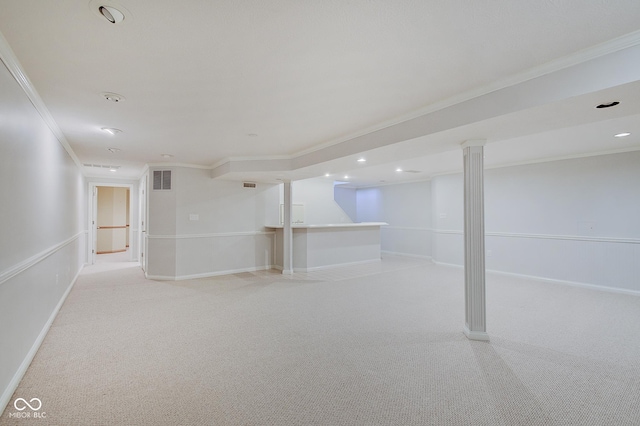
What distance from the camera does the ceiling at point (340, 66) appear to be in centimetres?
161

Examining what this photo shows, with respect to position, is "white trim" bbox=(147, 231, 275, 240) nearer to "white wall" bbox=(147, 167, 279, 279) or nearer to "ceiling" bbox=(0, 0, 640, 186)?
"white wall" bbox=(147, 167, 279, 279)

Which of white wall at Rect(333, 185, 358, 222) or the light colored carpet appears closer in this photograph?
the light colored carpet

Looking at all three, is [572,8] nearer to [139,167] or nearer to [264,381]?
[264,381]

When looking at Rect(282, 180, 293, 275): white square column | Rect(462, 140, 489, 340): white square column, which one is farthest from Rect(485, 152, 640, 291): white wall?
Rect(282, 180, 293, 275): white square column

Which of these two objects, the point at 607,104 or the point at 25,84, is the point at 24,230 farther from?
the point at 607,104

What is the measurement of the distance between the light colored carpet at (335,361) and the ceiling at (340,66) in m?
2.12

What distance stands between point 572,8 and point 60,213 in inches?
218

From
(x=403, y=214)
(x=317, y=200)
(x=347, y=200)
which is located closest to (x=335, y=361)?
(x=317, y=200)

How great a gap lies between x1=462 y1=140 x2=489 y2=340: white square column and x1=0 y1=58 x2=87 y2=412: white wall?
12.8 ft

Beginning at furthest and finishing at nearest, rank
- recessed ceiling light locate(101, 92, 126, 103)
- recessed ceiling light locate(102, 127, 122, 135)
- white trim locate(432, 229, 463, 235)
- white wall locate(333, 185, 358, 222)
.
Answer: white wall locate(333, 185, 358, 222)
white trim locate(432, 229, 463, 235)
recessed ceiling light locate(102, 127, 122, 135)
recessed ceiling light locate(101, 92, 126, 103)

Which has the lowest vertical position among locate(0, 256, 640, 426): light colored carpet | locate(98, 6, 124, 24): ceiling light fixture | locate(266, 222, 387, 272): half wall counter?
locate(0, 256, 640, 426): light colored carpet

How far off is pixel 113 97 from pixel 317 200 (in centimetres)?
630

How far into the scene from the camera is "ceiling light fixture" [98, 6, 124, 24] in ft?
5.10

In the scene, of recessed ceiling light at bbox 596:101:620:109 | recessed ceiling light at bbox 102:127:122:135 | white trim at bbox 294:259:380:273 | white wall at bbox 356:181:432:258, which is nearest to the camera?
recessed ceiling light at bbox 596:101:620:109
